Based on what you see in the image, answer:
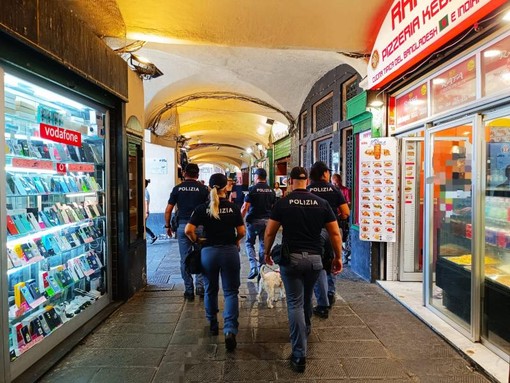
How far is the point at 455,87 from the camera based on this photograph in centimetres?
375

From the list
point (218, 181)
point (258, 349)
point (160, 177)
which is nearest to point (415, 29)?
point (218, 181)

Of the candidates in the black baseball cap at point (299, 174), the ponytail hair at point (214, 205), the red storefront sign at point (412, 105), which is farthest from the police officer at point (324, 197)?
the red storefront sign at point (412, 105)

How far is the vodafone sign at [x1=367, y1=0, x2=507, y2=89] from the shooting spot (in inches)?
112

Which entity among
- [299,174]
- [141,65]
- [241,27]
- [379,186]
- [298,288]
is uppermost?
[241,27]

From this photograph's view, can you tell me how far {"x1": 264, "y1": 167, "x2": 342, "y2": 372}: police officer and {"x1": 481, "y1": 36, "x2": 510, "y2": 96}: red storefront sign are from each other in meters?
1.78

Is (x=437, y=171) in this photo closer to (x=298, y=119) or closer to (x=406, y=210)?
(x=406, y=210)

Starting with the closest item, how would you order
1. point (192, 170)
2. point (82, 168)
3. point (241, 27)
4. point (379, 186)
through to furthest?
point (82, 168)
point (241, 27)
point (192, 170)
point (379, 186)

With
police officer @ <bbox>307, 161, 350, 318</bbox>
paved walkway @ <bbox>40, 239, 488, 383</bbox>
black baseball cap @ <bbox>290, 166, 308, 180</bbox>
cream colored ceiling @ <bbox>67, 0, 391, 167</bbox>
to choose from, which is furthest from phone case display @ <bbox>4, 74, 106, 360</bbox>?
police officer @ <bbox>307, 161, 350, 318</bbox>

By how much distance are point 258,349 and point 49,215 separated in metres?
2.32

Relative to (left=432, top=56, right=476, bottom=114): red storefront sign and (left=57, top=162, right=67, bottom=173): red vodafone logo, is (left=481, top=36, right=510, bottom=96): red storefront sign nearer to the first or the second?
(left=432, top=56, right=476, bottom=114): red storefront sign

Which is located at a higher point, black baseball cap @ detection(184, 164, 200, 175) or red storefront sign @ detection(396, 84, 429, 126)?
red storefront sign @ detection(396, 84, 429, 126)

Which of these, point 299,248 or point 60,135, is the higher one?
point 60,135

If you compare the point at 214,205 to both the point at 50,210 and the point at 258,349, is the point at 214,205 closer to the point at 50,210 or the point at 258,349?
the point at 258,349

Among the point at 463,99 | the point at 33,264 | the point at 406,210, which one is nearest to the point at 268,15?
the point at 463,99
